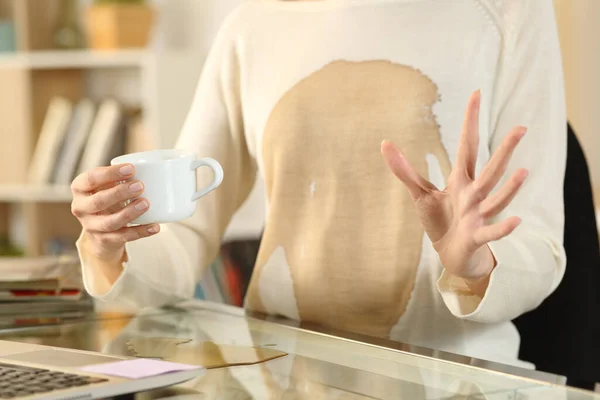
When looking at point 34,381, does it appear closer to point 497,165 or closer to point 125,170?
point 125,170

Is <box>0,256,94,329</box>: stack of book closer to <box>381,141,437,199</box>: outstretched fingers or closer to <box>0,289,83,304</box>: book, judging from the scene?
<box>0,289,83,304</box>: book

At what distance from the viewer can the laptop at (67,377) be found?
0.73m

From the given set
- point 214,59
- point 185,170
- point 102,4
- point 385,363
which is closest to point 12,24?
point 102,4

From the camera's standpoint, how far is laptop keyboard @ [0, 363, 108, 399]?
732 millimetres

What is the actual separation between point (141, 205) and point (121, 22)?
243 cm

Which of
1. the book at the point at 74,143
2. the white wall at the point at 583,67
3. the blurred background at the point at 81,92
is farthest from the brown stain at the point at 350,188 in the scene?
the book at the point at 74,143

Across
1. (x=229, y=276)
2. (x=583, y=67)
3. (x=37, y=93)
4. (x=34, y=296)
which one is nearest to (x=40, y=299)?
(x=34, y=296)

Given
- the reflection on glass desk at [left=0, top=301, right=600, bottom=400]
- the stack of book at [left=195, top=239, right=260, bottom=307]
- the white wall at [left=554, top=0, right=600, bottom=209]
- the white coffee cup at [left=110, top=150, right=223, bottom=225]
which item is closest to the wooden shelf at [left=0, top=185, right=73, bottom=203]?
the stack of book at [left=195, top=239, right=260, bottom=307]

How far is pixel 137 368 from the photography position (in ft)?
2.64

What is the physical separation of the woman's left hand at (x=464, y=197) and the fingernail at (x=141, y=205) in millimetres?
259

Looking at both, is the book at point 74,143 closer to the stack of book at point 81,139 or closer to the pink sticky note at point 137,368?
the stack of book at point 81,139

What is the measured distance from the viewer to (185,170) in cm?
102

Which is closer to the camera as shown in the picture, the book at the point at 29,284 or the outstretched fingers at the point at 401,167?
the outstretched fingers at the point at 401,167

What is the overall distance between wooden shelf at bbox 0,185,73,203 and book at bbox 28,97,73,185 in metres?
0.03
